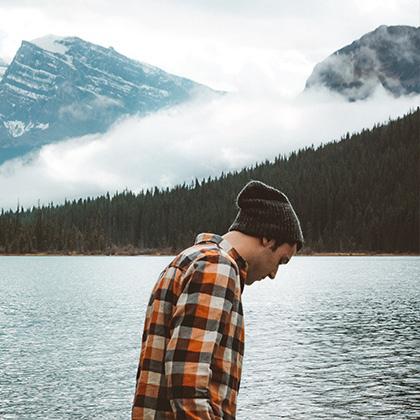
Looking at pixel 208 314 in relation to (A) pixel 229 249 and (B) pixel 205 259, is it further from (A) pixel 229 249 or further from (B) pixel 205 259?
(A) pixel 229 249

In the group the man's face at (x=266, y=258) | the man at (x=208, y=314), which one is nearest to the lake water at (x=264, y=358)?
the man's face at (x=266, y=258)

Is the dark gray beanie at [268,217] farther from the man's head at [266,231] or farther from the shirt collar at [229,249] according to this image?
the shirt collar at [229,249]

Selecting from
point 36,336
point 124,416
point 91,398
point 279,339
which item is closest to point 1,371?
point 91,398

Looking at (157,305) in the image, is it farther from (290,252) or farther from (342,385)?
(342,385)

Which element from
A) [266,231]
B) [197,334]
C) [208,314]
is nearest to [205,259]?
[208,314]

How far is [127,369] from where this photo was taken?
1460 inches

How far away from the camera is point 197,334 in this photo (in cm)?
416

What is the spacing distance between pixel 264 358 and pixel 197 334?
124 feet

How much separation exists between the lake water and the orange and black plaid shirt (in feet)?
76.1

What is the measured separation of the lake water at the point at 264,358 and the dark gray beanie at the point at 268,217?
23108 mm

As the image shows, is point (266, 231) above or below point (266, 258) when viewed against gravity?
above

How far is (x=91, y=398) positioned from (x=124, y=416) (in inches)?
123

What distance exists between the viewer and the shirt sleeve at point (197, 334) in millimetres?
4137

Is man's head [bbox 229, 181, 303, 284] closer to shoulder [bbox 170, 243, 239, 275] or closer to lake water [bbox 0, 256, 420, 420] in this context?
shoulder [bbox 170, 243, 239, 275]
